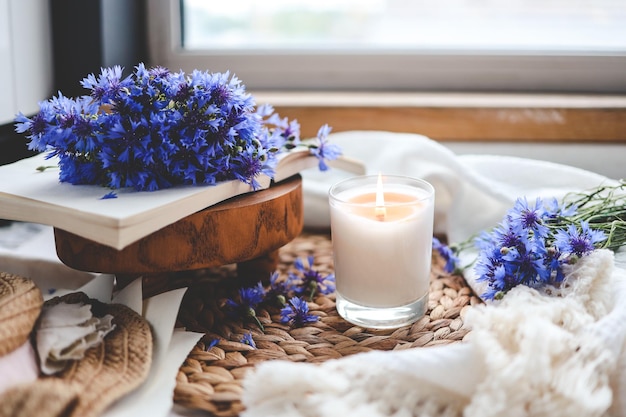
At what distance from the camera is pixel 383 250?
2.16 ft

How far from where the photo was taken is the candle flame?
654 mm

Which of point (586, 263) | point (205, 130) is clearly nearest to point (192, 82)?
point (205, 130)

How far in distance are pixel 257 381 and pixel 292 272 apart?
0.30m

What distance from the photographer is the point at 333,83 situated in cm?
127

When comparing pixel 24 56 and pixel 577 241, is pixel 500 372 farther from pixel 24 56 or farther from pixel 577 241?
pixel 24 56

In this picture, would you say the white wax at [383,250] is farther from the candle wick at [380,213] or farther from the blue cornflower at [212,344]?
the blue cornflower at [212,344]

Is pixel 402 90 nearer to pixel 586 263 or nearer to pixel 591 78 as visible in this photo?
pixel 591 78

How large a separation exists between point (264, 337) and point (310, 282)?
0.41 ft

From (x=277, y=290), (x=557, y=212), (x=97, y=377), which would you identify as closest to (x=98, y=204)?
(x=97, y=377)

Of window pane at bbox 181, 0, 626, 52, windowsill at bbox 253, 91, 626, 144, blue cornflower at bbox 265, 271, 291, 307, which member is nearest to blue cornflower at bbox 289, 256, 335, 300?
blue cornflower at bbox 265, 271, 291, 307

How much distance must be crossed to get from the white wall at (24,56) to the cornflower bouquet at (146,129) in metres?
0.35

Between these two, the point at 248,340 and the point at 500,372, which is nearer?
the point at 500,372

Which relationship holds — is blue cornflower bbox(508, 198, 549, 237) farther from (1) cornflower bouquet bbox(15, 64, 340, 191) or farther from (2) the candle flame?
(1) cornflower bouquet bbox(15, 64, 340, 191)

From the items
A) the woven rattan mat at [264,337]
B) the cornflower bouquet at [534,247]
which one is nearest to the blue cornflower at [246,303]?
the woven rattan mat at [264,337]
